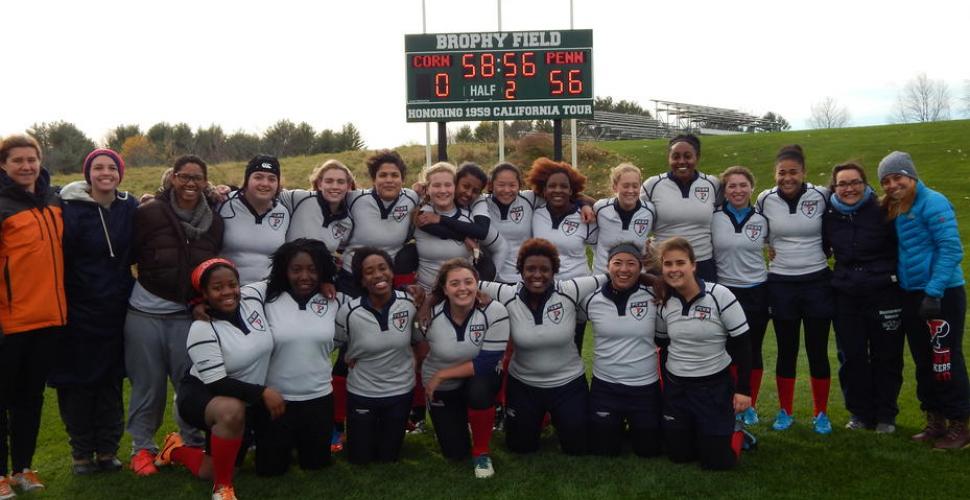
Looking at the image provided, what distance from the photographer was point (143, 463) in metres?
4.44

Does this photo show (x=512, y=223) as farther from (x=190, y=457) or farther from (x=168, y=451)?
(x=168, y=451)

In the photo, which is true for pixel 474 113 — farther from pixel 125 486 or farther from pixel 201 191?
pixel 125 486

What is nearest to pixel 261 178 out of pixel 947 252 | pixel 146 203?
pixel 146 203

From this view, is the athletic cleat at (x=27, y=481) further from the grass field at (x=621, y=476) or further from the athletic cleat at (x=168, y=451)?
the athletic cleat at (x=168, y=451)

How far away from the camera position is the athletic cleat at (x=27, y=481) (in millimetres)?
4203

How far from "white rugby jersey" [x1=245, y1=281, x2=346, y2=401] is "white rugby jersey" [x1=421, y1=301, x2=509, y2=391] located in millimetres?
605

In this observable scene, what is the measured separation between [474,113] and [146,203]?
23.5ft

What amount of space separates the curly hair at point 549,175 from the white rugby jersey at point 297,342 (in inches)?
69.1

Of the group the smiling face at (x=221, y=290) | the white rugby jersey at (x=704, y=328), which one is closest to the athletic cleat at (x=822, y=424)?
the white rugby jersey at (x=704, y=328)

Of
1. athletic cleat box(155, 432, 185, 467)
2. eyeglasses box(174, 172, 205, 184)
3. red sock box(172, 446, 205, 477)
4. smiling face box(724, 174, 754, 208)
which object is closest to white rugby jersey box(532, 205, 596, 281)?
smiling face box(724, 174, 754, 208)

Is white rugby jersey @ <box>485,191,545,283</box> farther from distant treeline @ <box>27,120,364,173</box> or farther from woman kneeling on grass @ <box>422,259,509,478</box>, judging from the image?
distant treeline @ <box>27,120,364,173</box>

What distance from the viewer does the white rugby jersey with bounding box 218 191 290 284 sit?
4.66m

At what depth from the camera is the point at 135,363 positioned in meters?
4.41

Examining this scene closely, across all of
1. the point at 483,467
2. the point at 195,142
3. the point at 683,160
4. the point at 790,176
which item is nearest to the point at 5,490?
the point at 483,467
